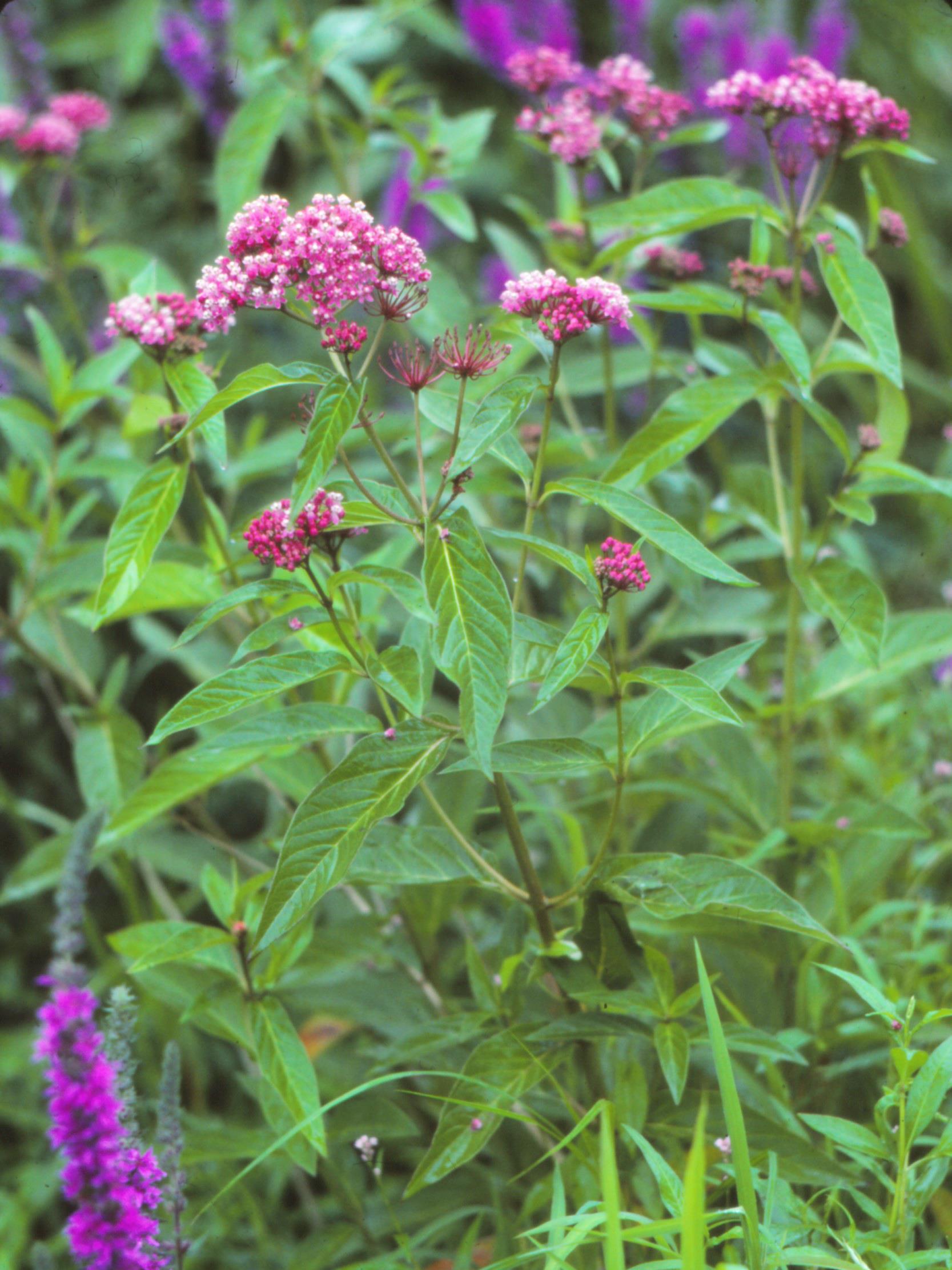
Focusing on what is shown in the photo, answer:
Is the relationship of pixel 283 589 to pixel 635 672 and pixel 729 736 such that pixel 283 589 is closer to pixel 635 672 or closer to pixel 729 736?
pixel 635 672

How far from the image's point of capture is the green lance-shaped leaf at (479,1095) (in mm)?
1049

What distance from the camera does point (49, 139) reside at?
6.37 ft

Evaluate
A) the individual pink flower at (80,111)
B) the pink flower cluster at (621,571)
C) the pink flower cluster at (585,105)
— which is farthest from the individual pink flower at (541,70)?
the pink flower cluster at (621,571)

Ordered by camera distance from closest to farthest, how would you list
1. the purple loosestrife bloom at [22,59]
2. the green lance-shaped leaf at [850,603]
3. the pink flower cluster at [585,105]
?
the green lance-shaped leaf at [850,603], the pink flower cluster at [585,105], the purple loosestrife bloom at [22,59]

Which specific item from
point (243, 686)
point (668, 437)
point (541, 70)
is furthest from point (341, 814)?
point (541, 70)

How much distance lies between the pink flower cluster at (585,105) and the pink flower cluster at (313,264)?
662 mm

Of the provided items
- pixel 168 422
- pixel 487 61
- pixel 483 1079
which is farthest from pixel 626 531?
pixel 487 61

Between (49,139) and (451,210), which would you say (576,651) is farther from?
(49,139)

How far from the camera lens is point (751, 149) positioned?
2.84 metres

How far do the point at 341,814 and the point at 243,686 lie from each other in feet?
0.42

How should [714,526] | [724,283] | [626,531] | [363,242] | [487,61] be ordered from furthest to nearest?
[724,283]
[487,61]
[626,531]
[714,526]
[363,242]

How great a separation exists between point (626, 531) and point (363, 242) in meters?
0.98

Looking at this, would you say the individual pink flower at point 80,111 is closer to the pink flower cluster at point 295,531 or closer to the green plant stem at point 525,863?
the pink flower cluster at point 295,531

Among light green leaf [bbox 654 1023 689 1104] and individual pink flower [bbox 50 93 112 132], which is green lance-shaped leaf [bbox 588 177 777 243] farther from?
individual pink flower [bbox 50 93 112 132]
